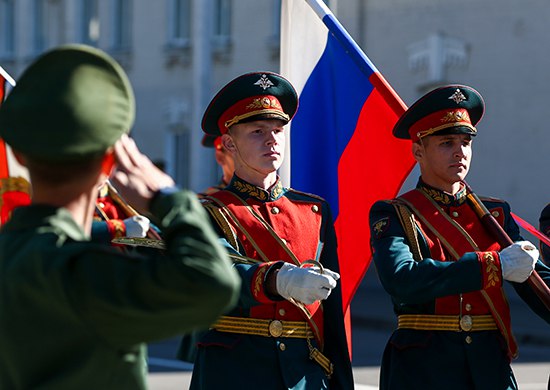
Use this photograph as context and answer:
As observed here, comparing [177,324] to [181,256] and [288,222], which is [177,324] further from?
[288,222]

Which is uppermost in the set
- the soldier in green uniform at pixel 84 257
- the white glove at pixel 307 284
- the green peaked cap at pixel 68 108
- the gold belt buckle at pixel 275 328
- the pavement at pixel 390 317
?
the green peaked cap at pixel 68 108

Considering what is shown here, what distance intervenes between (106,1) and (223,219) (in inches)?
851

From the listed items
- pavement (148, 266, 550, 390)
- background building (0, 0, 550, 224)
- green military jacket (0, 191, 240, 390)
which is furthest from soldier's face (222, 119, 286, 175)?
background building (0, 0, 550, 224)

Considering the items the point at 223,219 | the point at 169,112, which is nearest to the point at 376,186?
the point at 223,219

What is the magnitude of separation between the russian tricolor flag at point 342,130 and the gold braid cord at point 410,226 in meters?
0.59

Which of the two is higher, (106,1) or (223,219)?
(106,1)

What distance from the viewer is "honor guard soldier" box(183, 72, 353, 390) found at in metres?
4.52

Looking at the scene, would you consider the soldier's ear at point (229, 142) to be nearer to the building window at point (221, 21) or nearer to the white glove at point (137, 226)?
the white glove at point (137, 226)

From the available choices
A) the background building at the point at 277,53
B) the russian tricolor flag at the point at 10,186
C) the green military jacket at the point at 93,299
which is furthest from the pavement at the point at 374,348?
the green military jacket at the point at 93,299

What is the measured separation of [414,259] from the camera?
465cm

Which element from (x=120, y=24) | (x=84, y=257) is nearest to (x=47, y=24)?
(x=120, y=24)

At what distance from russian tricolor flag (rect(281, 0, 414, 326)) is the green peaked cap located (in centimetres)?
271

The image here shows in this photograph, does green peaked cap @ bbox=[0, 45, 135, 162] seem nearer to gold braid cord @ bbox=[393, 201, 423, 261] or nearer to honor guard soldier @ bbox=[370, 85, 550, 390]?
honor guard soldier @ bbox=[370, 85, 550, 390]

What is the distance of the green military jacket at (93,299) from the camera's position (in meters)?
2.53
